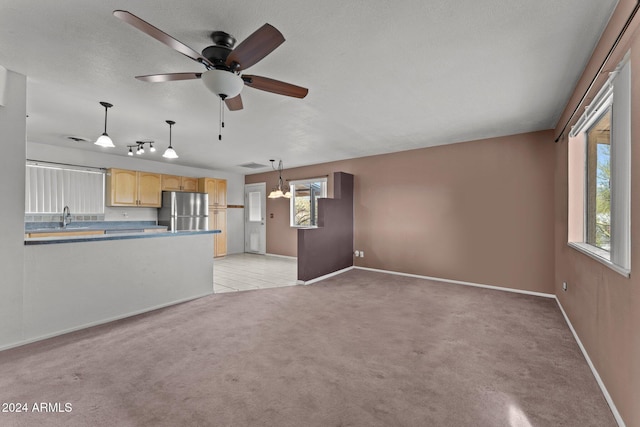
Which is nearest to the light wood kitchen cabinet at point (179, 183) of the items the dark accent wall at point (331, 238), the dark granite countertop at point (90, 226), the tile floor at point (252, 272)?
the dark granite countertop at point (90, 226)

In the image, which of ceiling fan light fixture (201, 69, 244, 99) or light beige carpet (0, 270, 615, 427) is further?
ceiling fan light fixture (201, 69, 244, 99)

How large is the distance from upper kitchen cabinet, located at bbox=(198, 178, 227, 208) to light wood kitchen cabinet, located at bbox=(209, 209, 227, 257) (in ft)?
0.63

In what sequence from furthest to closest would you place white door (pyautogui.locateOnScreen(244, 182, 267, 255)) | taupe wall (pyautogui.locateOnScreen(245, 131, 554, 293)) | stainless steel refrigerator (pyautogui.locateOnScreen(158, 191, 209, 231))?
white door (pyautogui.locateOnScreen(244, 182, 267, 255))
stainless steel refrigerator (pyautogui.locateOnScreen(158, 191, 209, 231))
taupe wall (pyautogui.locateOnScreen(245, 131, 554, 293))

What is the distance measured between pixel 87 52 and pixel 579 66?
13.3ft

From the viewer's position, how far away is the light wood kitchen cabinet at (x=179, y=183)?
6.55 metres

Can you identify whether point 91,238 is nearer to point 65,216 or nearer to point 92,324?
point 92,324

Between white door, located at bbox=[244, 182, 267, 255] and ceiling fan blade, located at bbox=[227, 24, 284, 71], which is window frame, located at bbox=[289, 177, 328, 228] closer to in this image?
white door, located at bbox=[244, 182, 267, 255]

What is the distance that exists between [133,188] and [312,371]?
5.83 m

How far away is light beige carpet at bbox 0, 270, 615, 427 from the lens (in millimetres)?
1646

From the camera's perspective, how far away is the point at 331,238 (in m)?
5.37

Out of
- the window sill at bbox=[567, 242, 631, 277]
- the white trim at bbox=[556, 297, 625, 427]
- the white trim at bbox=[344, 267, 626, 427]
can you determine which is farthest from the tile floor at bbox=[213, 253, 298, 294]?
the window sill at bbox=[567, 242, 631, 277]

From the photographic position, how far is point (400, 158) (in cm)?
542

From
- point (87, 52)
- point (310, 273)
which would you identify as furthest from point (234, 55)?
point (310, 273)

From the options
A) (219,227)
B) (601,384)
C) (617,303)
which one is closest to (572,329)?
(601,384)
